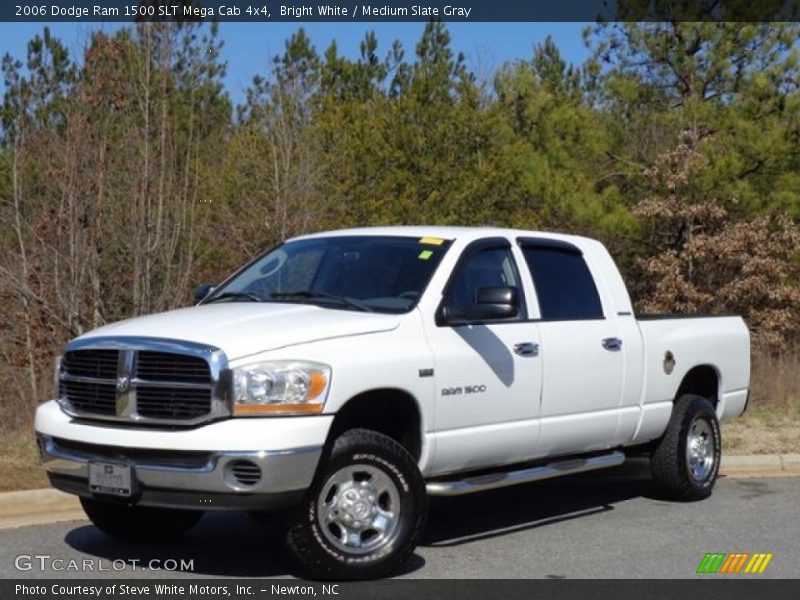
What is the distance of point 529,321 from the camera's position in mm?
7953

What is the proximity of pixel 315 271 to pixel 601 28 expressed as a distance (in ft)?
62.1

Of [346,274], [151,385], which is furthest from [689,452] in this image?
[151,385]

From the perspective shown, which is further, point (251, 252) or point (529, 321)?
point (251, 252)

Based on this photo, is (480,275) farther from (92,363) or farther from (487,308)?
(92,363)

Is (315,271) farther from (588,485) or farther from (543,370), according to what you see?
(588,485)

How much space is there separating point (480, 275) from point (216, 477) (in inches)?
→ 95.0

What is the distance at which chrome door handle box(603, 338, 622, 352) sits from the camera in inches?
333

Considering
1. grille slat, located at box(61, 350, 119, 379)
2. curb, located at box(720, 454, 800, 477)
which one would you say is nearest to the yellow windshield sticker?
grille slat, located at box(61, 350, 119, 379)

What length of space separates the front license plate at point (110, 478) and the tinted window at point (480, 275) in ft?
7.04

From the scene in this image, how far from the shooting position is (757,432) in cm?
1220

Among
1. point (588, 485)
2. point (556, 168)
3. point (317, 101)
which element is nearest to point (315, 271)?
point (588, 485)

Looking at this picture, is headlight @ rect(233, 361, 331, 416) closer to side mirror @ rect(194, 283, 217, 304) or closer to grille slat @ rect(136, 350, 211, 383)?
grille slat @ rect(136, 350, 211, 383)

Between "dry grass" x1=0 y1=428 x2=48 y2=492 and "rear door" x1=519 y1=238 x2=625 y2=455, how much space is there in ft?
11.8

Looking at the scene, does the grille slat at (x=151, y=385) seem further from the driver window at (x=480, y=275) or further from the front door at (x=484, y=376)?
the driver window at (x=480, y=275)
